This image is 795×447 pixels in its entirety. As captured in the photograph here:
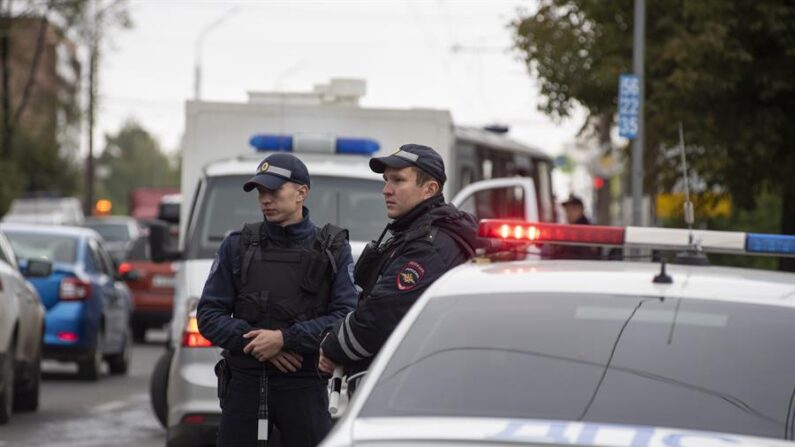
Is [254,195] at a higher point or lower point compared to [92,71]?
lower

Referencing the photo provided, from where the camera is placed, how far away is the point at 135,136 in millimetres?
197625

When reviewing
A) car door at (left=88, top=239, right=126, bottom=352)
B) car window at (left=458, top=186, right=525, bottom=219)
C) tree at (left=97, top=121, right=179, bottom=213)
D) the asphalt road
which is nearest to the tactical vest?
the asphalt road

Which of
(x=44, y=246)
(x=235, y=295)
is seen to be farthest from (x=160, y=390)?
(x=44, y=246)

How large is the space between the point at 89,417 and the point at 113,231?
3462 cm

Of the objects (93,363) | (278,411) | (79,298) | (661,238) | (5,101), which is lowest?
(93,363)

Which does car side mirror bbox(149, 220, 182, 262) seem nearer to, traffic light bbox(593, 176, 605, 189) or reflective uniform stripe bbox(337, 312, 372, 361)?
reflective uniform stripe bbox(337, 312, 372, 361)

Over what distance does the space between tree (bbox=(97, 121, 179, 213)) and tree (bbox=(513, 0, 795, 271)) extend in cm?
14839

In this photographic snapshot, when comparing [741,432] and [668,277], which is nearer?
[741,432]

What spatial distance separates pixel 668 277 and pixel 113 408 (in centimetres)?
1166

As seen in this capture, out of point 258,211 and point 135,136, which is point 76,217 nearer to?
point 258,211

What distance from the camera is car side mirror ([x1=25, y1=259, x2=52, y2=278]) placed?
15857 millimetres

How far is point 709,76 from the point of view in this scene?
739 inches

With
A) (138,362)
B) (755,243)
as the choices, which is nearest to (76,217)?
(138,362)

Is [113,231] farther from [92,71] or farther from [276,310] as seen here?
[276,310]
